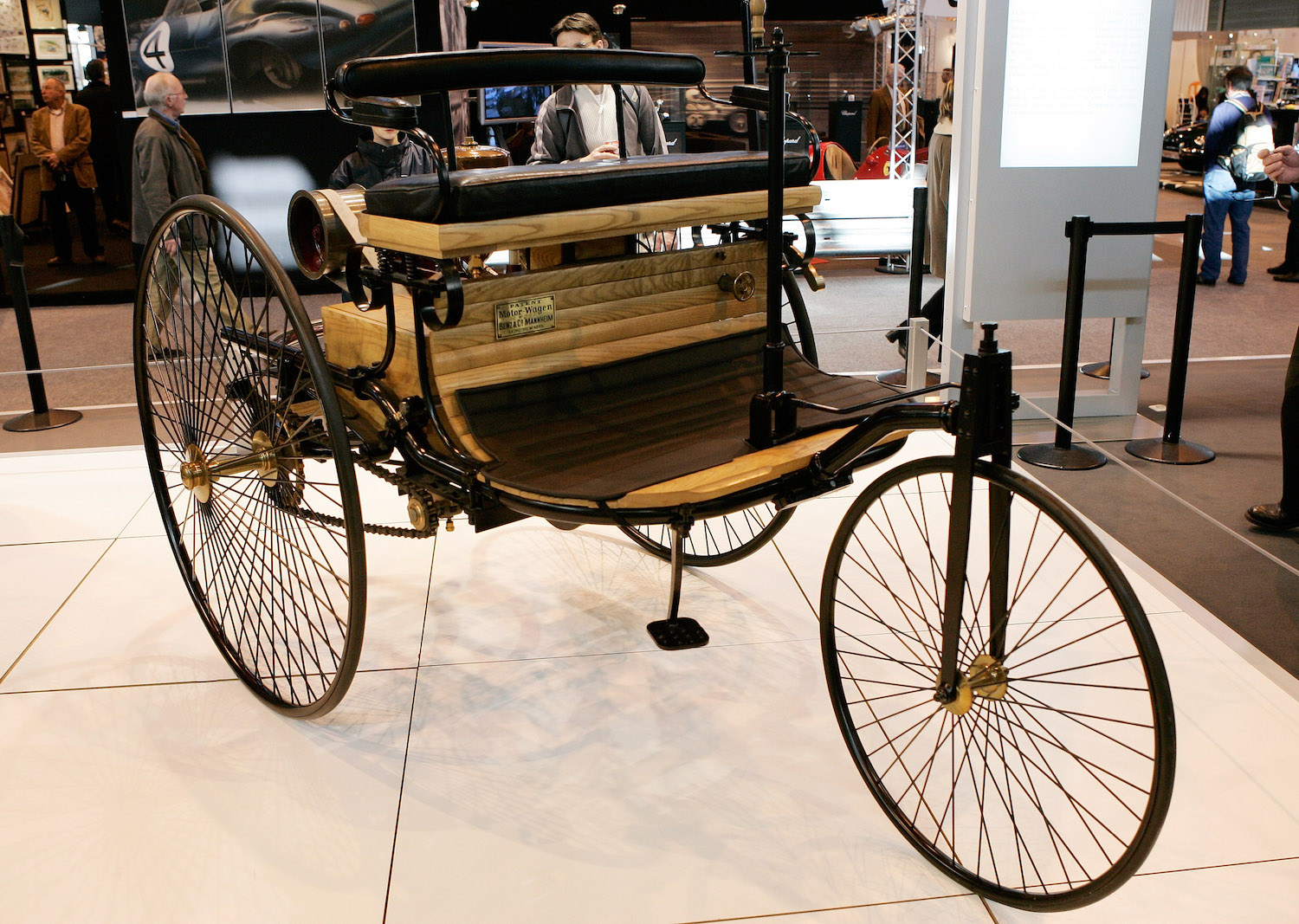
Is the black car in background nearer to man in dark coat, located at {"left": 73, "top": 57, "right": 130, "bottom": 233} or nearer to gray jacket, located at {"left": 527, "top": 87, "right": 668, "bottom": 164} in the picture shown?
man in dark coat, located at {"left": 73, "top": 57, "right": 130, "bottom": 233}

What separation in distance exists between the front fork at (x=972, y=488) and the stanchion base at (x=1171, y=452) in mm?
2458

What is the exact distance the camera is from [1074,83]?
3834 millimetres

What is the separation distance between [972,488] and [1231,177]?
6319 mm

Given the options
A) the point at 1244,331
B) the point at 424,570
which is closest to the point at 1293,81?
the point at 1244,331

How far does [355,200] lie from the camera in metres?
2.29

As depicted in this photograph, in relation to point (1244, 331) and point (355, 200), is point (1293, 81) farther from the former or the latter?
point (355, 200)

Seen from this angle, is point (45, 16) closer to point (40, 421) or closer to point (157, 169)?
point (157, 169)

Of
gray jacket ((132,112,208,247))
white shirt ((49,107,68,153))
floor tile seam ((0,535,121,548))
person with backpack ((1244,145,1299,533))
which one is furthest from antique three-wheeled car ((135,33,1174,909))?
white shirt ((49,107,68,153))

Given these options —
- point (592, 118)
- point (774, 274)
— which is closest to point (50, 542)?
point (774, 274)

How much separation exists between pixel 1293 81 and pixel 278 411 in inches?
249

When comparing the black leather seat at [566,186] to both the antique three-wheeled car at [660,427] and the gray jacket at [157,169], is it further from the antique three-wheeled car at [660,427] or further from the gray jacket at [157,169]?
the gray jacket at [157,169]

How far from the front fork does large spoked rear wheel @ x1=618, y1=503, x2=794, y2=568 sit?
920 millimetres

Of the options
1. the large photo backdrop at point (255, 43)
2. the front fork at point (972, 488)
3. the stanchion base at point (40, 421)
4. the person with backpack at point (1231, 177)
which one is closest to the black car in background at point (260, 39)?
the large photo backdrop at point (255, 43)

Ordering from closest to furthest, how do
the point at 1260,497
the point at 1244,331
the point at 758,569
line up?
1. the point at 758,569
2. the point at 1260,497
3. the point at 1244,331
